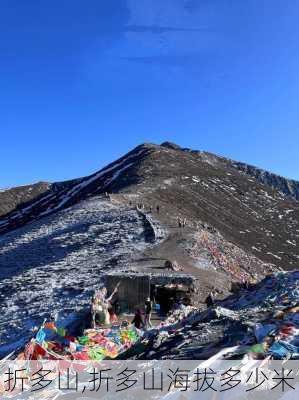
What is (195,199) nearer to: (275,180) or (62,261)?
(62,261)

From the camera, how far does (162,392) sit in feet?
32.2

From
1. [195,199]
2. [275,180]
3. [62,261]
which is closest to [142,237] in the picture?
[62,261]

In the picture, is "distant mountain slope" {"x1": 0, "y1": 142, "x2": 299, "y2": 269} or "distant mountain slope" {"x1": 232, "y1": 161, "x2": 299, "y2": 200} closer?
"distant mountain slope" {"x1": 0, "y1": 142, "x2": 299, "y2": 269}

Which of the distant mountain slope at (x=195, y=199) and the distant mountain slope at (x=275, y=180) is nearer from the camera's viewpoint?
the distant mountain slope at (x=195, y=199)

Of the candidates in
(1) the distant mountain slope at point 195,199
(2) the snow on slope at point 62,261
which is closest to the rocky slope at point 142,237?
(2) the snow on slope at point 62,261

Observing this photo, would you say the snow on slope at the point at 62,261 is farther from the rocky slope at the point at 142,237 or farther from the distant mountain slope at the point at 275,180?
the distant mountain slope at the point at 275,180

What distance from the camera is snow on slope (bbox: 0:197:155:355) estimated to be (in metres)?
26.6

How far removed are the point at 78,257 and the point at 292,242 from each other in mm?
44404

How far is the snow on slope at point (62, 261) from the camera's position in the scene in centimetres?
2662

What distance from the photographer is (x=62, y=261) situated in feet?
122

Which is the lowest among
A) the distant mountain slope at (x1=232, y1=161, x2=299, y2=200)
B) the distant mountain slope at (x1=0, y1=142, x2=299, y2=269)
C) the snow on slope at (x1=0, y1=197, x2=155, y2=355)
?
the snow on slope at (x1=0, y1=197, x2=155, y2=355)

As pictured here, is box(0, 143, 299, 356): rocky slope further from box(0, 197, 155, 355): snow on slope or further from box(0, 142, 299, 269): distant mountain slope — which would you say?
box(0, 142, 299, 269): distant mountain slope

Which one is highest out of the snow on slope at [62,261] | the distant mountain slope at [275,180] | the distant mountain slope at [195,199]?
the distant mountain slope at [275,180]

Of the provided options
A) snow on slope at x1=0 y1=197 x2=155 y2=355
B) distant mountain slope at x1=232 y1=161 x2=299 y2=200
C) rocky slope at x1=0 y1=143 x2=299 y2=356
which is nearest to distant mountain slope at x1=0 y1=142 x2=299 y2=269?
rocky slope at x1=0 y1=143 x2=299 y2=356
